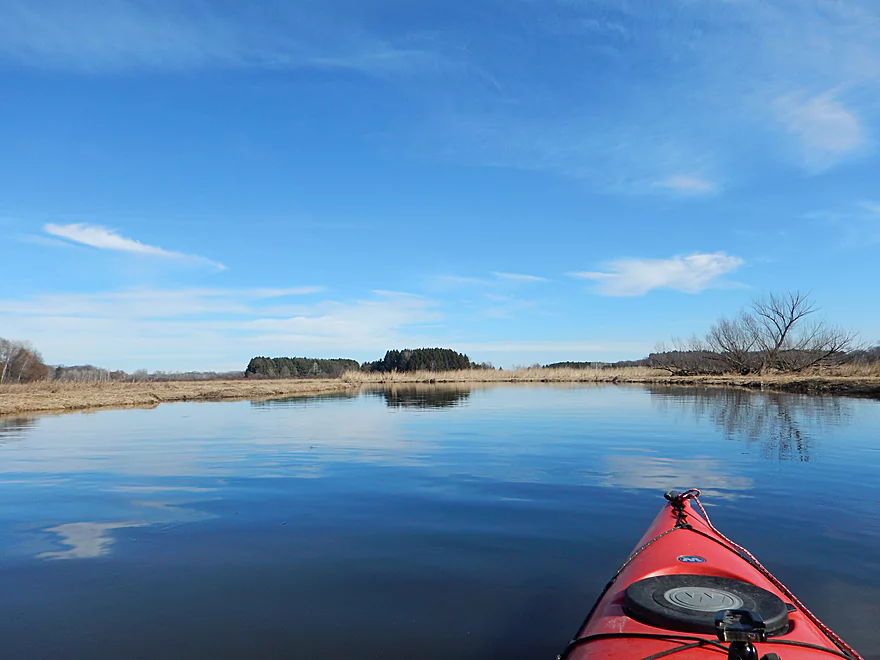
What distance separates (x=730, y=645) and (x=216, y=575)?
15.0 feet

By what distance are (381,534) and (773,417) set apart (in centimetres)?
1682

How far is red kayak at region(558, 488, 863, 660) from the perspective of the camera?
2.78 m

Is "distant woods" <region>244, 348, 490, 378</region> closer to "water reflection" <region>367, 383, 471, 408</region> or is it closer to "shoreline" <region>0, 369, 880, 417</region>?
"shoreline" <region>0, 369, 880, 417</region>

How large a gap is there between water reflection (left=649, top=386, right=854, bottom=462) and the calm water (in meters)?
0.20

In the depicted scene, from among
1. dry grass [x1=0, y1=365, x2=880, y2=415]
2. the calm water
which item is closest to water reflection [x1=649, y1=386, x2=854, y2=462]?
the calm water

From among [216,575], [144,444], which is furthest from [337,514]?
[144,444]

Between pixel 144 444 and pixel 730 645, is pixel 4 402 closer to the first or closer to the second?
pixel 144 444

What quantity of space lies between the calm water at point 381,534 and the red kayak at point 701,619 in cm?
93

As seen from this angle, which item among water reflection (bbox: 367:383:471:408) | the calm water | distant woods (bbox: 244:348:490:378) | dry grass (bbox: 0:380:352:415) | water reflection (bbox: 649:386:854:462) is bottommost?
the calm water

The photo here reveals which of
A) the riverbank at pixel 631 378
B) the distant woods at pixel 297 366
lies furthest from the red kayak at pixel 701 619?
the distant woods at pixel 297 366

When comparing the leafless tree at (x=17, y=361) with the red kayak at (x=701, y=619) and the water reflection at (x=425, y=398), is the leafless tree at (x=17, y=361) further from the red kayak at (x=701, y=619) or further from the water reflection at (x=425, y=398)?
the red kayak at (x=701, y=619)

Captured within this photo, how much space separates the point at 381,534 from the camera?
6.89 meters

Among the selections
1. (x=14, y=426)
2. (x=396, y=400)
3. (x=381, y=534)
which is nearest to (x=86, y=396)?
(x=14, y=426)

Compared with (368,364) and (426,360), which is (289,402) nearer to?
(426,360)
